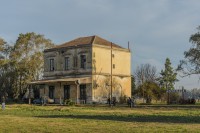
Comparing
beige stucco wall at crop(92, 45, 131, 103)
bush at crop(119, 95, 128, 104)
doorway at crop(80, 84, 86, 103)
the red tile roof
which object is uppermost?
the red tile roof

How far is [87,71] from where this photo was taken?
54.6 metres

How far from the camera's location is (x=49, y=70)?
199ft

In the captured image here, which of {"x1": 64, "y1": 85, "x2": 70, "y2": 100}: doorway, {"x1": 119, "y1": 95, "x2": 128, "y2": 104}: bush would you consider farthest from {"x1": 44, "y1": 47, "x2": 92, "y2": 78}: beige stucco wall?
{"x1": 119, "y1": 95, "x2": 128, "y2": 104}: bush

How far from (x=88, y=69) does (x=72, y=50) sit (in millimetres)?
4164

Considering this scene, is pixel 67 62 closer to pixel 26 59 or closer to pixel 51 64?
pixel 51 64

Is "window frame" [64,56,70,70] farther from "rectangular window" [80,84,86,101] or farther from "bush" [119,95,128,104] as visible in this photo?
"bush" [119,95,128,104]

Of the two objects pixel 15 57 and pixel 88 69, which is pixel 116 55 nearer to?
pixel 88 69

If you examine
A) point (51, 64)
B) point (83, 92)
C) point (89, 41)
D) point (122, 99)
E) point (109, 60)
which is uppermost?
point (89, 41)

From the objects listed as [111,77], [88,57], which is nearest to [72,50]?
[88,57]

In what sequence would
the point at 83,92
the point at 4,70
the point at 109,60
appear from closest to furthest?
the point at 83,92
the point at 109,60
the point at 4,70

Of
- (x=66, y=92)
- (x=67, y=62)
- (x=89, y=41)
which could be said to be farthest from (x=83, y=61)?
(x=66, y=92)

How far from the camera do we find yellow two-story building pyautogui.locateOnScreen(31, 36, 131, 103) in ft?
178

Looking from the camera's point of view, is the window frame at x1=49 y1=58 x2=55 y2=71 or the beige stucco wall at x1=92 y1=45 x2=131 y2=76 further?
the window frame at x1=49 y1=58 x2=55 y2=71

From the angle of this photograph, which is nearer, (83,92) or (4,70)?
(83,92)
